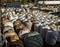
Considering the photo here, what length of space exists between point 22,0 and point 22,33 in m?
46.5

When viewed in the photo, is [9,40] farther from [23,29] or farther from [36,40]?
[23,29]

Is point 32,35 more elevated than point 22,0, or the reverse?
point 32,35

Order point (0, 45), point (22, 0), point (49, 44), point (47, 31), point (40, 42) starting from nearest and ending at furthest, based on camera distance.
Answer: point (0, 45)
point (40, 42)
point (49, 44)
point (47, 31)
point (22, 0)

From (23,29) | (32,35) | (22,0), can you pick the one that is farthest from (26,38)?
(22,0)

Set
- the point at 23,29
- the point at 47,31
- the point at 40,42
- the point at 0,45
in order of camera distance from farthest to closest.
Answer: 1. the point at 23,29
2. the point at 47,31
3. the point at 40,42
4. the point at 0,45

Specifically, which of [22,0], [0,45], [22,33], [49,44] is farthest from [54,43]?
[22,0]

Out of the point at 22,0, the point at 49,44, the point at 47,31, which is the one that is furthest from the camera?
the point at 22,0

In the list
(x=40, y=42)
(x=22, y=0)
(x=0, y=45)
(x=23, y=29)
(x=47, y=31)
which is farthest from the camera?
(x=22, y=0)

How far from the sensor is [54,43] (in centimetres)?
1523

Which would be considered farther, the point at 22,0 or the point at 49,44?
the point at 22,0

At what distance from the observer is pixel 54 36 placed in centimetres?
1560

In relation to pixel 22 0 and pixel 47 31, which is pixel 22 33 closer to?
pixel 47 31

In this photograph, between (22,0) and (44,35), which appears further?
(22,0)

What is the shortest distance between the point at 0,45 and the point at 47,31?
14.7 feet
